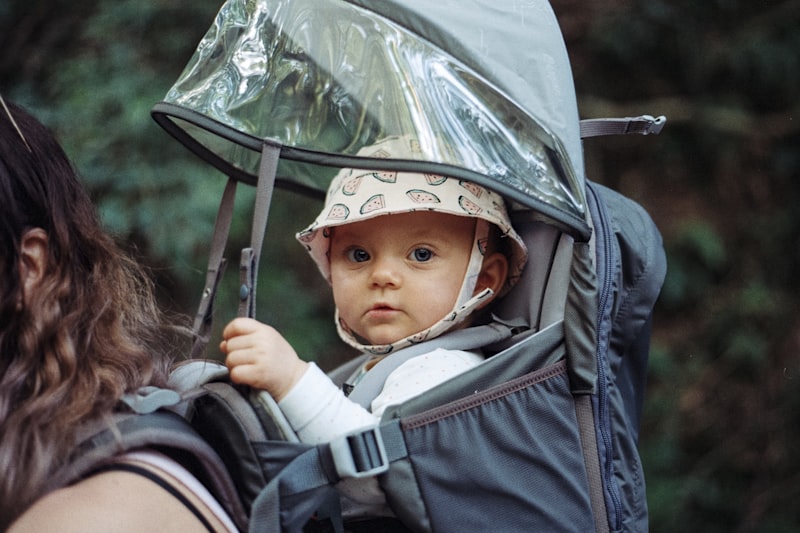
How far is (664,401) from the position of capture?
398cm

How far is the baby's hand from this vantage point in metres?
1.37

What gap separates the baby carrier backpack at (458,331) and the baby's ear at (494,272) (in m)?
0.08

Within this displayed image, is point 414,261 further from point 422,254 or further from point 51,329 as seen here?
point 51,329

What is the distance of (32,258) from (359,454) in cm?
56

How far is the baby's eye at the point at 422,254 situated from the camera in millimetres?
1772

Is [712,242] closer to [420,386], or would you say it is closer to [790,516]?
[790,516]

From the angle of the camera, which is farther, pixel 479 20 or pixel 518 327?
pixel 518 327

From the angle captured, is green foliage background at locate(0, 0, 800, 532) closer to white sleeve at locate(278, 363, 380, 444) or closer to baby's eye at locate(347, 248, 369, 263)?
baby's eye at locate(347, 248, 369, 263)

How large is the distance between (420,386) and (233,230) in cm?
194

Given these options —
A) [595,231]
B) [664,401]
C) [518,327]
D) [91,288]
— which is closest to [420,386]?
[518,327]

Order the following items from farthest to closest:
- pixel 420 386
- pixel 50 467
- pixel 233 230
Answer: pixel 233 230
pixel 420 386
pixel 50 467

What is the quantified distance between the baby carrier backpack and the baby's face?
65 millimetres

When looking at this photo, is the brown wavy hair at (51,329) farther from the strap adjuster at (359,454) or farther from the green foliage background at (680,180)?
the green foliage background at (680,180)

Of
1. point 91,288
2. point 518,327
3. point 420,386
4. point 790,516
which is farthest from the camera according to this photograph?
point 790,516
